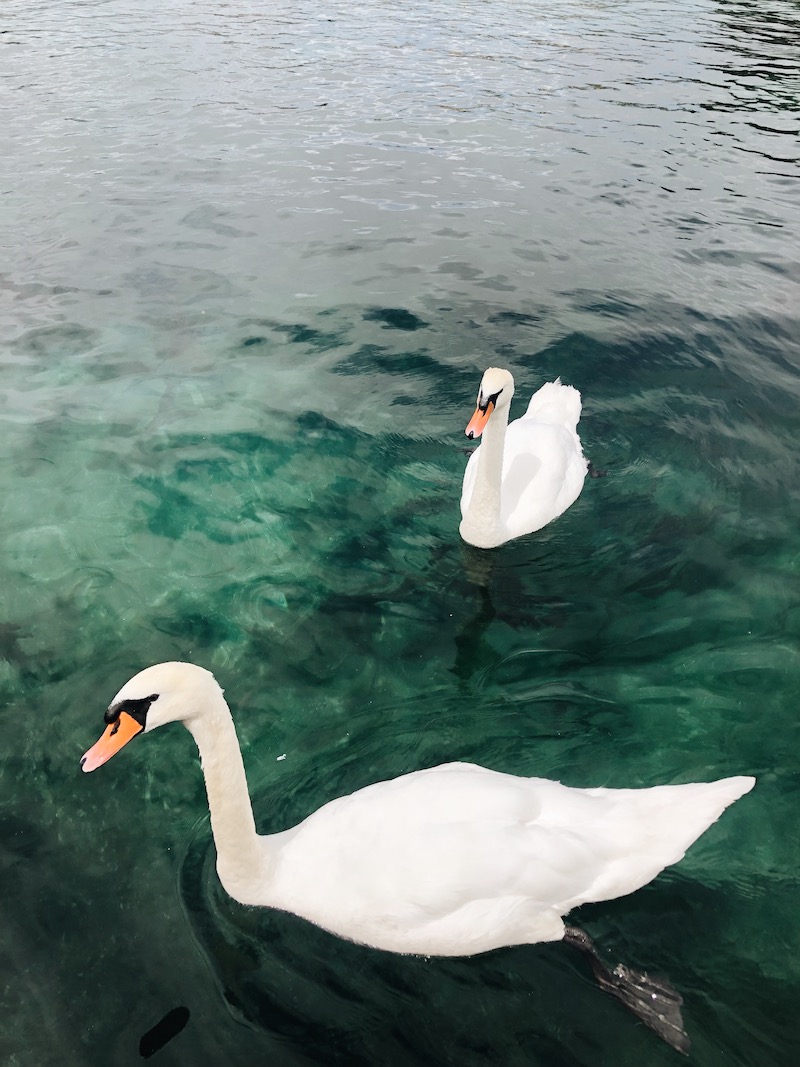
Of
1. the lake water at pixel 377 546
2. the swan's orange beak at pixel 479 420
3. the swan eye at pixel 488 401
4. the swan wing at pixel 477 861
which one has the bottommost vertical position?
the lake water at pixel 377 546

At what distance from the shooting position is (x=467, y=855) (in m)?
A: 4.56

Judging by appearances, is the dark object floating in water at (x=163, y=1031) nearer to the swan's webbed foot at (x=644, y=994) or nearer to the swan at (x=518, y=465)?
the swan's webbed foot at (x=644, y=994)

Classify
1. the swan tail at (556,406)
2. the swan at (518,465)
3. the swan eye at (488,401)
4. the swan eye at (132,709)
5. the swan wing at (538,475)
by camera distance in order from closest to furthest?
the swan eye at (132,709) → the swan eye at (488,401) → the swan at (518,465) → the swan wing at (538,475) → the swan tail at (556,406)

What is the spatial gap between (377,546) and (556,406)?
9.29 feet

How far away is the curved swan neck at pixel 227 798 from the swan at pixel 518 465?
339 centimetres

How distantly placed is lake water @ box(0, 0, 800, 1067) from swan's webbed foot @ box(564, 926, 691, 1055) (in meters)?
0.07

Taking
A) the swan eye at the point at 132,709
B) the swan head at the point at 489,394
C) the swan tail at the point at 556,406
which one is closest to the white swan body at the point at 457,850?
the swan eye at the point at 132,709

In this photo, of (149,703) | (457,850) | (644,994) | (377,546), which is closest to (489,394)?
(377,546)

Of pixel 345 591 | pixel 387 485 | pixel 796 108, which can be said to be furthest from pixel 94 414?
pixel 796 108

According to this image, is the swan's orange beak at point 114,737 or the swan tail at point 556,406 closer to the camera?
the swan's orange beak at point 114,737

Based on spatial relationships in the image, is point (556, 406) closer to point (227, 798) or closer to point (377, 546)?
point (377, 546)

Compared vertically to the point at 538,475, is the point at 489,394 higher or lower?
higher

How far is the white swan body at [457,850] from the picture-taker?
459cm

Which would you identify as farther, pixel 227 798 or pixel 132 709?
pixel 227 798
